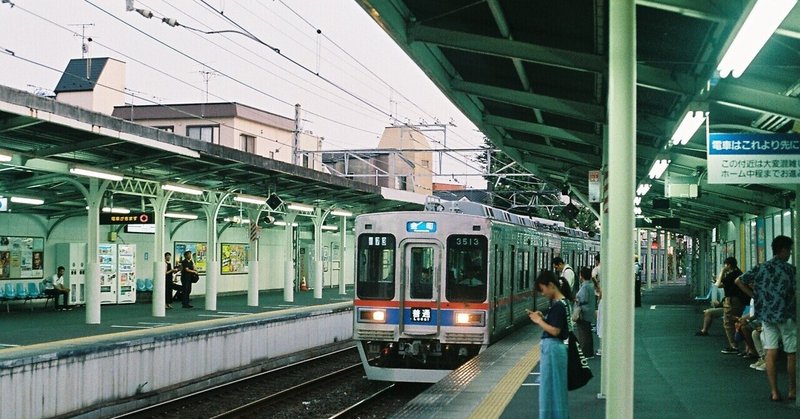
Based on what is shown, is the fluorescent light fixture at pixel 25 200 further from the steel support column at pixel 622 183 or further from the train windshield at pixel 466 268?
the steel support column at pixel 622 183

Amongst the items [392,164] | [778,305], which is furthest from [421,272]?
[392,164]

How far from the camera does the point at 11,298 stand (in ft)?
73.8

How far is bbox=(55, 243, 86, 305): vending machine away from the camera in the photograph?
2419cm

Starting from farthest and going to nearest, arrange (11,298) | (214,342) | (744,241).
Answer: (11,298) → (744,241) → (214,342)

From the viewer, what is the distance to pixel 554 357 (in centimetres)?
696

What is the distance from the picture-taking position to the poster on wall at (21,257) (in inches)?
882

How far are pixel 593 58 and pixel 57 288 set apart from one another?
18836mm

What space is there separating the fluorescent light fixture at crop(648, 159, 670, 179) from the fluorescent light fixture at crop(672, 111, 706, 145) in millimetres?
3278

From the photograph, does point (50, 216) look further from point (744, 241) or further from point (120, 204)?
point (744, 241)

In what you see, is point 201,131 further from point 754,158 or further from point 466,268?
point 754,158

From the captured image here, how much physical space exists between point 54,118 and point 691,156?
9.04 meters

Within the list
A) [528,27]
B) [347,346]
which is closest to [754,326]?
[528,27]

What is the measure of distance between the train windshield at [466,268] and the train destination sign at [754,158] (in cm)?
565

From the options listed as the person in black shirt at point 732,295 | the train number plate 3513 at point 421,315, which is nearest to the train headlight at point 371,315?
the train number plate 3513 at point 421,315
